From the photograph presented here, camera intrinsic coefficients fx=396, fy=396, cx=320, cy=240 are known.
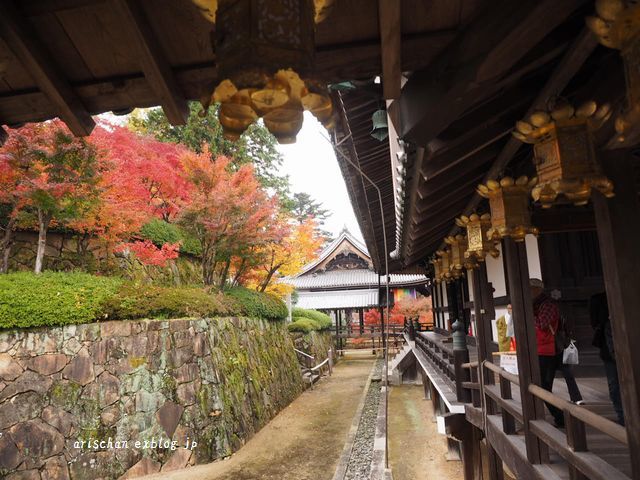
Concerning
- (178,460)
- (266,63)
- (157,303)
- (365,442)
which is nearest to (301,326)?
(365,442)

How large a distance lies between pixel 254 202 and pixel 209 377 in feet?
19.5

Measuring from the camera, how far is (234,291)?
14.9 m

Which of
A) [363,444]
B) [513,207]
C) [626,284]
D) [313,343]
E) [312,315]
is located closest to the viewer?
[626,284]

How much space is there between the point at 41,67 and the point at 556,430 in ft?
15.0

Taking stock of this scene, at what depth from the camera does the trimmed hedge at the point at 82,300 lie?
7.81 meters

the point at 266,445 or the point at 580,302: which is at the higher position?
the point at 580,302

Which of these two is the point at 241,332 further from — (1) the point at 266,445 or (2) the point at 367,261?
(2) the point at 367,261

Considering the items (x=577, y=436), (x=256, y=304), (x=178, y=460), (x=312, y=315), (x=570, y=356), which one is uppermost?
(x=256, y=304)

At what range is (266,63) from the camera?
1131mm

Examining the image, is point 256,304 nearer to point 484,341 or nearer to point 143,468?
point 143,468

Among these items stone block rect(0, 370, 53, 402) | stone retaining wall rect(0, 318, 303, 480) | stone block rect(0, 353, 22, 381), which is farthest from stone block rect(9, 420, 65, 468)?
stone block rect(0, 353, 22, 381)

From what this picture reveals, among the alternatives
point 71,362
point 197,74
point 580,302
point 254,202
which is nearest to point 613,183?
point 197,74

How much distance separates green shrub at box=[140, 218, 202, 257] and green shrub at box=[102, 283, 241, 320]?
3.87 meters

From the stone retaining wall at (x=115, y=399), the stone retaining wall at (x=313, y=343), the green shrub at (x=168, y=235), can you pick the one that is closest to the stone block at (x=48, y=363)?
the stone retaining wall at (x=115, y=399)
